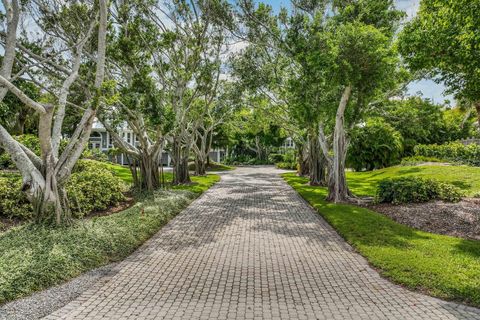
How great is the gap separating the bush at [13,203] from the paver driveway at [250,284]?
11.8ft

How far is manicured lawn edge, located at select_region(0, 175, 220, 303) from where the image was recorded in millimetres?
5145

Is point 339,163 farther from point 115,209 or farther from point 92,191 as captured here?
point 92,191

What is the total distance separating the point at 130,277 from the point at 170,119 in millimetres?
8757

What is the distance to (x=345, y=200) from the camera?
45.0 feet

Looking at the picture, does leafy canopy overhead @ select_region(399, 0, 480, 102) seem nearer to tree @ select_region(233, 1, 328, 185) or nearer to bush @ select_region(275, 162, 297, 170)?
tree @ select_region(233, 1, 328, 185)

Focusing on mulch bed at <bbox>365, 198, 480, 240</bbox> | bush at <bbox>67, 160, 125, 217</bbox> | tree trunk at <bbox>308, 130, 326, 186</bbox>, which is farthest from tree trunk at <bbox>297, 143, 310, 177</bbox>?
bush at <bbox>67, 160, 125, 217</bbox>

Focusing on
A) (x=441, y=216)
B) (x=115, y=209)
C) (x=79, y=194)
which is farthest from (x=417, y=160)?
(x=79, y=194)

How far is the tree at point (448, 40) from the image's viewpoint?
22.5ft

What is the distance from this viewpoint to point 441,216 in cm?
1018

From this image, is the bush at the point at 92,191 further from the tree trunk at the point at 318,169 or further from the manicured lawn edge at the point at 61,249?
the tree trunk at the point at 318,169

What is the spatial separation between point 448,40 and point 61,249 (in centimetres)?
879

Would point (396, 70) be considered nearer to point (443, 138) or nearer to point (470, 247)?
point (470, 247)

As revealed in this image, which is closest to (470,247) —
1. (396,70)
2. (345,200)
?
(345,200)

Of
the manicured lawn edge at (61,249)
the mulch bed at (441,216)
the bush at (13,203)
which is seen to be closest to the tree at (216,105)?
the mulch bed at (441,216)
